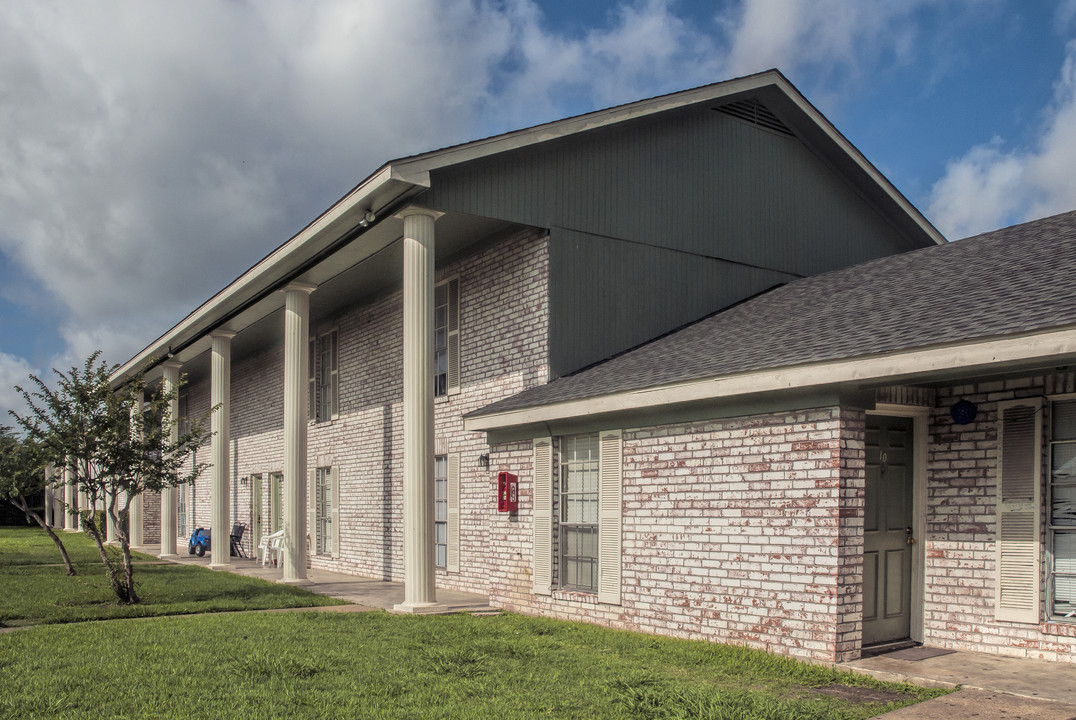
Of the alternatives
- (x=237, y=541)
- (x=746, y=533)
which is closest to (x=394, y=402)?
(x=237, y=541)

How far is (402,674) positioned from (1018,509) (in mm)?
5221

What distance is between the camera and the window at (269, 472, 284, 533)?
22984mm

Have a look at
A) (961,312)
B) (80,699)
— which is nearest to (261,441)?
(80,699)

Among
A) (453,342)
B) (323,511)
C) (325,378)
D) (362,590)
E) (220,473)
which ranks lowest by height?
(362,590)

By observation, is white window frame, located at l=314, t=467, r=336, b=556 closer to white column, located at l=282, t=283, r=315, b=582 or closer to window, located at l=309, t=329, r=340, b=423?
window, located at l=309, t=329, r=340, b=423

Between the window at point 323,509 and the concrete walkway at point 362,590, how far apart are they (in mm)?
627

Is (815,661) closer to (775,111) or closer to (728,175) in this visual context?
(728,175)

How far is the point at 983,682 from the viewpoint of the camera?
698 centimetres

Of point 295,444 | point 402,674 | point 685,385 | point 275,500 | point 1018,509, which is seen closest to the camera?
point 402,674

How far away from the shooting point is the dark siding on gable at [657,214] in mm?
12977

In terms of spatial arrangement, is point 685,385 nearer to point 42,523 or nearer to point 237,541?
point 42,523

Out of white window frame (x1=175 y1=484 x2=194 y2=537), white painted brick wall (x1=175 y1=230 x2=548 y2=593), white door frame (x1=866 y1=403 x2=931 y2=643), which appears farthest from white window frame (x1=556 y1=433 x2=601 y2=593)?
white window frame (x1=175 y1=484 x2=194 y2=537)

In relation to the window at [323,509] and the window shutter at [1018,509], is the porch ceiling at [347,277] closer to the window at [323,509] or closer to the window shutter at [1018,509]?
the window at [323,509]

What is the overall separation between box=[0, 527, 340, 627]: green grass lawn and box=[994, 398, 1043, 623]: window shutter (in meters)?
8.63
